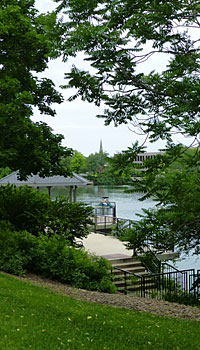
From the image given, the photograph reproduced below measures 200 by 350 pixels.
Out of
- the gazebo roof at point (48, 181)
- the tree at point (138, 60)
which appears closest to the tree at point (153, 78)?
the tree at point (138, 60)

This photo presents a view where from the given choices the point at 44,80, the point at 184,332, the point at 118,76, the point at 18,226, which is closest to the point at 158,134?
the point at 118,76

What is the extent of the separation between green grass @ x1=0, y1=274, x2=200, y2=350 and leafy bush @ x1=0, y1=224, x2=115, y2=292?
2.30 meters

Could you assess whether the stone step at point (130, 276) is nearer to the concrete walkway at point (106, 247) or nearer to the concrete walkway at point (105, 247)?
the concrete walkway at point (106, 247)

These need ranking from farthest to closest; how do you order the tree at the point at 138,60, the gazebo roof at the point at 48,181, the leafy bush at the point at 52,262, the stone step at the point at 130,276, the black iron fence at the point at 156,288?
1. the gazebo roof at the point at 48,181
2. the stone step at the point at 130,276
3. the black iron fence at the point at 156,288
4. the leafy bush at the point at 52,262
5. the tree at the point at 138,60

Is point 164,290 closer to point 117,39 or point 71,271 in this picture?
point 71,271

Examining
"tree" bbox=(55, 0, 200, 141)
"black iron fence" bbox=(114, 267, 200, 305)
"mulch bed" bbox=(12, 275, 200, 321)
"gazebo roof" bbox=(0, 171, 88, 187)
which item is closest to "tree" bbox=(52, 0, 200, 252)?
"tree" bbox=(55, 0, 200, 141)

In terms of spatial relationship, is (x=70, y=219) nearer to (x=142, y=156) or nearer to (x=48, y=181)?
(x=142, y=156)

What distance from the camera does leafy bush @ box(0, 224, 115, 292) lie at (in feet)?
31.6

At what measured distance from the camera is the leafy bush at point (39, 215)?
1195 cm

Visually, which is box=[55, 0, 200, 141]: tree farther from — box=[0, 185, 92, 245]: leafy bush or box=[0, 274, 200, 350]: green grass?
box=[0, 185, 92, 245]: leafy bush

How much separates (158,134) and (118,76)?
0.99 metres

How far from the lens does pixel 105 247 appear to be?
1673 centimetres

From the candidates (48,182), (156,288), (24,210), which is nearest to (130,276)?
(156,288)

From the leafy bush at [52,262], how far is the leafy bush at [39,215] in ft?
4.00
